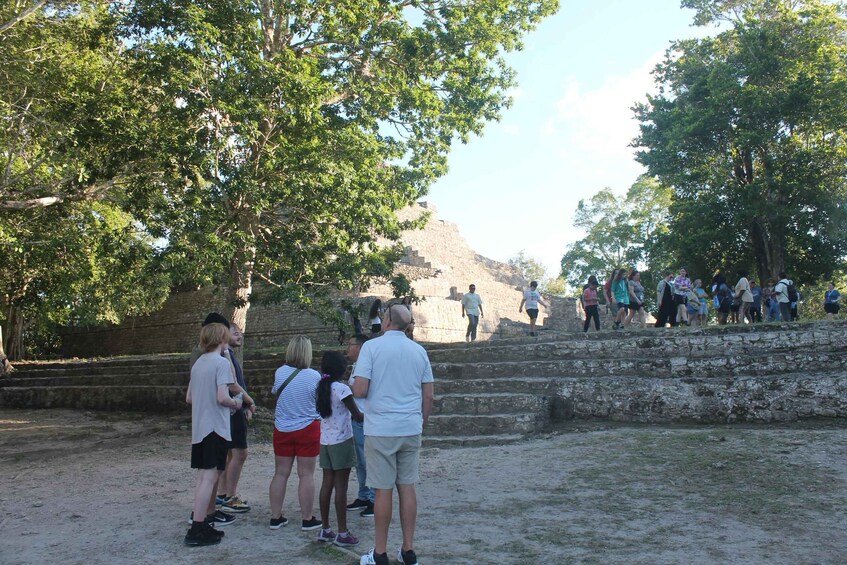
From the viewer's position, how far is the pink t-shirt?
529 cm

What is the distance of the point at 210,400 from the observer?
522 centimetres

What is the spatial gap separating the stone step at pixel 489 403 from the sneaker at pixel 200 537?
562 cm

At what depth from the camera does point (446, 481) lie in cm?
727

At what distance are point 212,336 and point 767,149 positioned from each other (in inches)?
848

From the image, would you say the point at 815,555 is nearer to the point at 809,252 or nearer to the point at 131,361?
the point at 131,361

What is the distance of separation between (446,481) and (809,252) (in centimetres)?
1946

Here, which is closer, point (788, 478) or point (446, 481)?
point (788, 478)

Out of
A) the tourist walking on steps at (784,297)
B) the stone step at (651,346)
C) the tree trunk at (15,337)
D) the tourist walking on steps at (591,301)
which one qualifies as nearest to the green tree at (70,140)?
the stone step at (651,346)

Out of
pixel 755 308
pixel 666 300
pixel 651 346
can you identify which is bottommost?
pixel 651 346

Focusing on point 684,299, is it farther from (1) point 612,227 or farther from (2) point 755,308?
(1) point 612,227

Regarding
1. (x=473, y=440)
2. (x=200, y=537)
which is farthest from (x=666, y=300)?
(x=200, y=537)

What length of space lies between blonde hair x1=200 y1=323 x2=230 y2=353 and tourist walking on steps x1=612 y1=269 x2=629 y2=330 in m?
10.5

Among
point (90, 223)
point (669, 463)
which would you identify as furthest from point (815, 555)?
point (90, 223)

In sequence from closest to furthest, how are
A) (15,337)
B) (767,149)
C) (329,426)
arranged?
(329,426), (767,149), (15,337)
